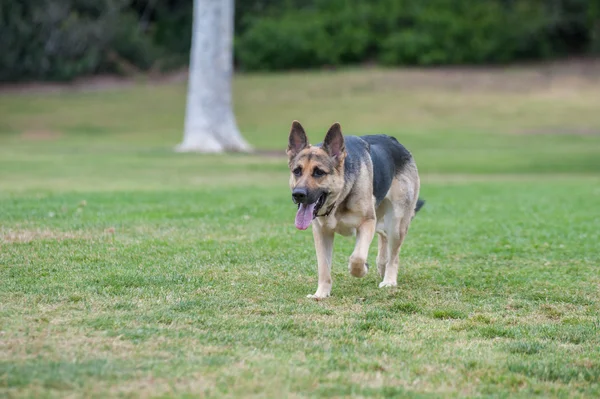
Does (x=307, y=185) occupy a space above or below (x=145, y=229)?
above

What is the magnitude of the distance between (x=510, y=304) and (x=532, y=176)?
1740 cm

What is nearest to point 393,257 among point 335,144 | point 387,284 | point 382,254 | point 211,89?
point 387,284

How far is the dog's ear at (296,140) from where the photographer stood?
852 centimetres

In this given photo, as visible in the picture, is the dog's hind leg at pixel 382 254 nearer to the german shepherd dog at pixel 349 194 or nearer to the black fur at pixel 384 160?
the german shepherd dog at pixel 349 194

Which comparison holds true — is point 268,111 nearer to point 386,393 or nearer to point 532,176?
point 532,176

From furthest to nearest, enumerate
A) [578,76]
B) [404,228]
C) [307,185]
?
[578,76] → [404,228] → [307,185]

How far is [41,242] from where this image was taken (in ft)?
35.0

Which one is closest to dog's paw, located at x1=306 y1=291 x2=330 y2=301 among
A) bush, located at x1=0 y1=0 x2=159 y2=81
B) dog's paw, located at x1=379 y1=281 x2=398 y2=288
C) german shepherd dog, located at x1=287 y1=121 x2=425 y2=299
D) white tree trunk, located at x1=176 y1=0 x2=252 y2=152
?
german shepherd dog, located at x1=287 y1=121 x2=425 y2=299

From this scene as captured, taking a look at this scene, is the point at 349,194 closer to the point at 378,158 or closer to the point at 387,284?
the point at 378,158

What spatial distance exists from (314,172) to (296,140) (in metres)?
0.50

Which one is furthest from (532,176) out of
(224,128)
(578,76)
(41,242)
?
(578,76)

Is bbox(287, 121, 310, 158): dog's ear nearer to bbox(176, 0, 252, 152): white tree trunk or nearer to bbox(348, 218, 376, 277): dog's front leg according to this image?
bbox(348, 218, 376, 277): dog's front leg

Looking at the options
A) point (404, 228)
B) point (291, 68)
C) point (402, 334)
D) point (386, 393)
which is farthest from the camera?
point (291, 68)

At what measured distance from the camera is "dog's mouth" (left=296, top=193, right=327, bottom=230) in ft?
26.2
